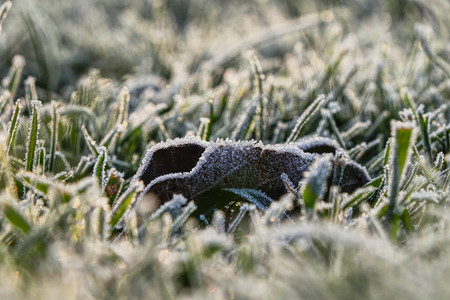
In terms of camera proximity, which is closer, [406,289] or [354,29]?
[406,289]

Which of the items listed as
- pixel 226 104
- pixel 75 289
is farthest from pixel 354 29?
pixel 75 289

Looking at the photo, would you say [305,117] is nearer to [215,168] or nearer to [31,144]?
[215,168]

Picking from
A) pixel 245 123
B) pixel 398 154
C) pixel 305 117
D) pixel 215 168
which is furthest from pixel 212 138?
pixel 398 154

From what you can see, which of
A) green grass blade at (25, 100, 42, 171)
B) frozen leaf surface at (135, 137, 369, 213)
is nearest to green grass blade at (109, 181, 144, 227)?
frozen leaf surface at (135, 137, 369, 213)

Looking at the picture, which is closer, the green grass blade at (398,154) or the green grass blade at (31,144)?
the green grass blade at (398,154)

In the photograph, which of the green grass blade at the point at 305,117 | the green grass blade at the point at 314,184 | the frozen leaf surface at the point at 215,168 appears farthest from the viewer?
the green grass blade at the point at 305,117

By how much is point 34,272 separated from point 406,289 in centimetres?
53

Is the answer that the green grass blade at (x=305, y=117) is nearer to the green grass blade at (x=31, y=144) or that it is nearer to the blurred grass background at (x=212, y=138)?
the blurred grass background at (x=212, y=138)

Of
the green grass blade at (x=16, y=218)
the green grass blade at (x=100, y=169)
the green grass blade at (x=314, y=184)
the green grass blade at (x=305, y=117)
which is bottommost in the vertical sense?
the green grass blade at (x=305, y=117)

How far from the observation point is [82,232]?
31.1 inches

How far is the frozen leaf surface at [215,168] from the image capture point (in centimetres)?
94

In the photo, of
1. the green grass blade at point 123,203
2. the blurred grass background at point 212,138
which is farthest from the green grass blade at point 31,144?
the green grass blade at point 123,203

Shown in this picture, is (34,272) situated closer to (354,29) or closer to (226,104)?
(226,104)

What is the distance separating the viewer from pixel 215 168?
0.95 meters
